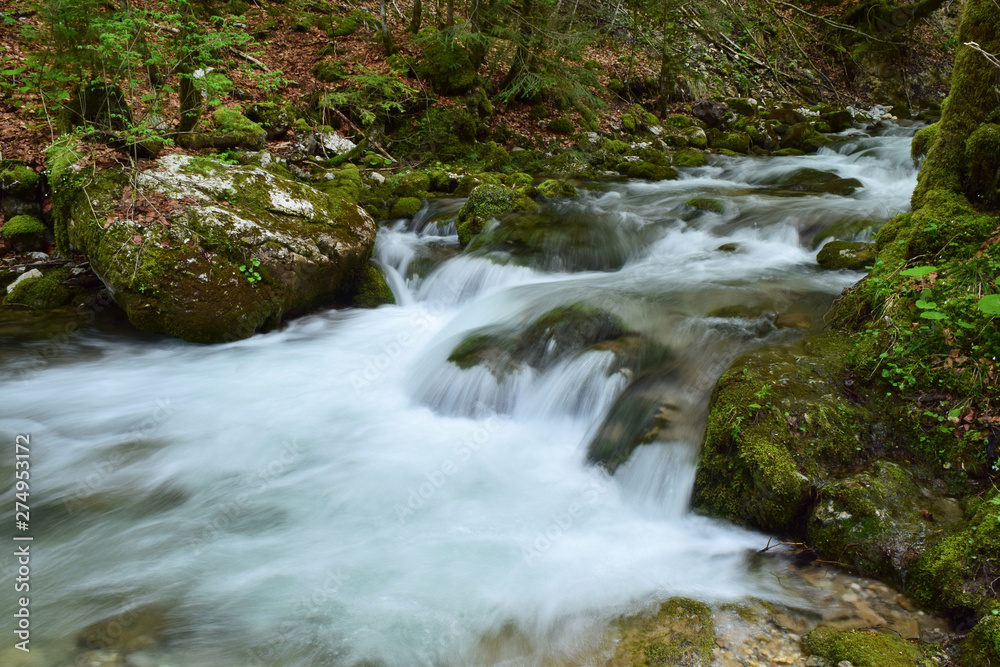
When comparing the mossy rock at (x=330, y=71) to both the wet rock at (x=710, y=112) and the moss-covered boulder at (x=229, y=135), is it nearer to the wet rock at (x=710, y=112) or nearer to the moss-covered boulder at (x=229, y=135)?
the moss-covered boulder at (x=229, y=135)

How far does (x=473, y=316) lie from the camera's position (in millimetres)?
6742

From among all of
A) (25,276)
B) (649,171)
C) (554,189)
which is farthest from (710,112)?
(25,276)

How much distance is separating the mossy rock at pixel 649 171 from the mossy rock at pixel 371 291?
22.0ft

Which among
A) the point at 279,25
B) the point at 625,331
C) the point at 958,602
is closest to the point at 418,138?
the point at 279,25

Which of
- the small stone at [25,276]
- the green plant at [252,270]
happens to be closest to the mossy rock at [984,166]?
the green plant at [252,270]

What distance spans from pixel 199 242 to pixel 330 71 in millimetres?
6900

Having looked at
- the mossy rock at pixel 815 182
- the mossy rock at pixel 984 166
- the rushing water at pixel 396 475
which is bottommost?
the rushing water at pixel 396 475

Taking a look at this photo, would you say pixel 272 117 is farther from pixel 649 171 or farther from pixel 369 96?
pixel 649 171

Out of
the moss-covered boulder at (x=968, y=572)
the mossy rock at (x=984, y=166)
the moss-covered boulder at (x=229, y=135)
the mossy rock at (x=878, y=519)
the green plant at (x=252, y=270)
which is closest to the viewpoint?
the moss-covered boulder at (x=968, y=572)

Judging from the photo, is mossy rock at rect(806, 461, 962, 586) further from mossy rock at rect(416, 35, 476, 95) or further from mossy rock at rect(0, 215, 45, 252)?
mossy rock at rect(416, 35, 476, 95)

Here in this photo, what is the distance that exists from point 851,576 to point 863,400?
1247 millimetres

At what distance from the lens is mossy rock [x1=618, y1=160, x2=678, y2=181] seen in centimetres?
1189

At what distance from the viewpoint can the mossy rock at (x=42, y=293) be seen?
6473 mm

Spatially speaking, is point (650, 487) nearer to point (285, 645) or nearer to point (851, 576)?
point (851, 576)
